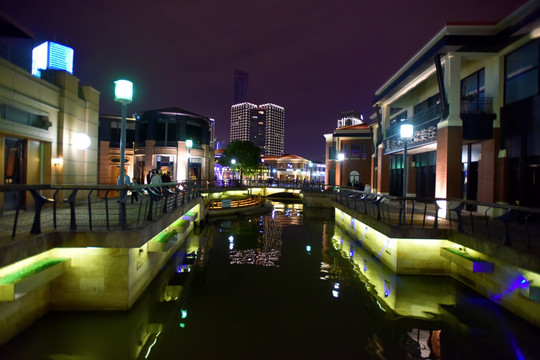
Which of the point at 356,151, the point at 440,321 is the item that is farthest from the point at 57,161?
the point at 356,151

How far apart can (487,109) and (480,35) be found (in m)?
3.01

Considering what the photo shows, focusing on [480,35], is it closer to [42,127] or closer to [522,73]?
[522,73]

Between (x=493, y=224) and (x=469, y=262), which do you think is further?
(x=493, y=224)

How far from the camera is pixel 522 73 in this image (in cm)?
1248

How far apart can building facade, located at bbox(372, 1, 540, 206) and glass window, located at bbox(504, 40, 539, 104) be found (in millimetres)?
35

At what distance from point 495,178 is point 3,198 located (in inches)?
703

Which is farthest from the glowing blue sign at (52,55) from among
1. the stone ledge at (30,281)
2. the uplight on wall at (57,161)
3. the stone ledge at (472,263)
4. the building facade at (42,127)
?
the stone ledge at (472,263)

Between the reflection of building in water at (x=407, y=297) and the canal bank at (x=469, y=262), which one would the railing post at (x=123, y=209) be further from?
the canal bank at (x=469, y=262)

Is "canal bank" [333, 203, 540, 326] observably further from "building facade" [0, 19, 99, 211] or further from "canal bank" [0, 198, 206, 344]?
"building facade" [0, 19, 99, 211]

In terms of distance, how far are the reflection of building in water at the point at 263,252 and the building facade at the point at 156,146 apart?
17.2 meters

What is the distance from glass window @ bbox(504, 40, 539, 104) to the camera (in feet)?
39.0

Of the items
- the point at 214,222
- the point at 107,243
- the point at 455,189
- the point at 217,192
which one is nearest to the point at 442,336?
the point at 107,243

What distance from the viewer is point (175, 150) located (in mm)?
35062

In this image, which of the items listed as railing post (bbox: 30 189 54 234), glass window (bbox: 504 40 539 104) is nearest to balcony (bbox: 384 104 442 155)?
glass window (bbox: 504 40 539 104)
